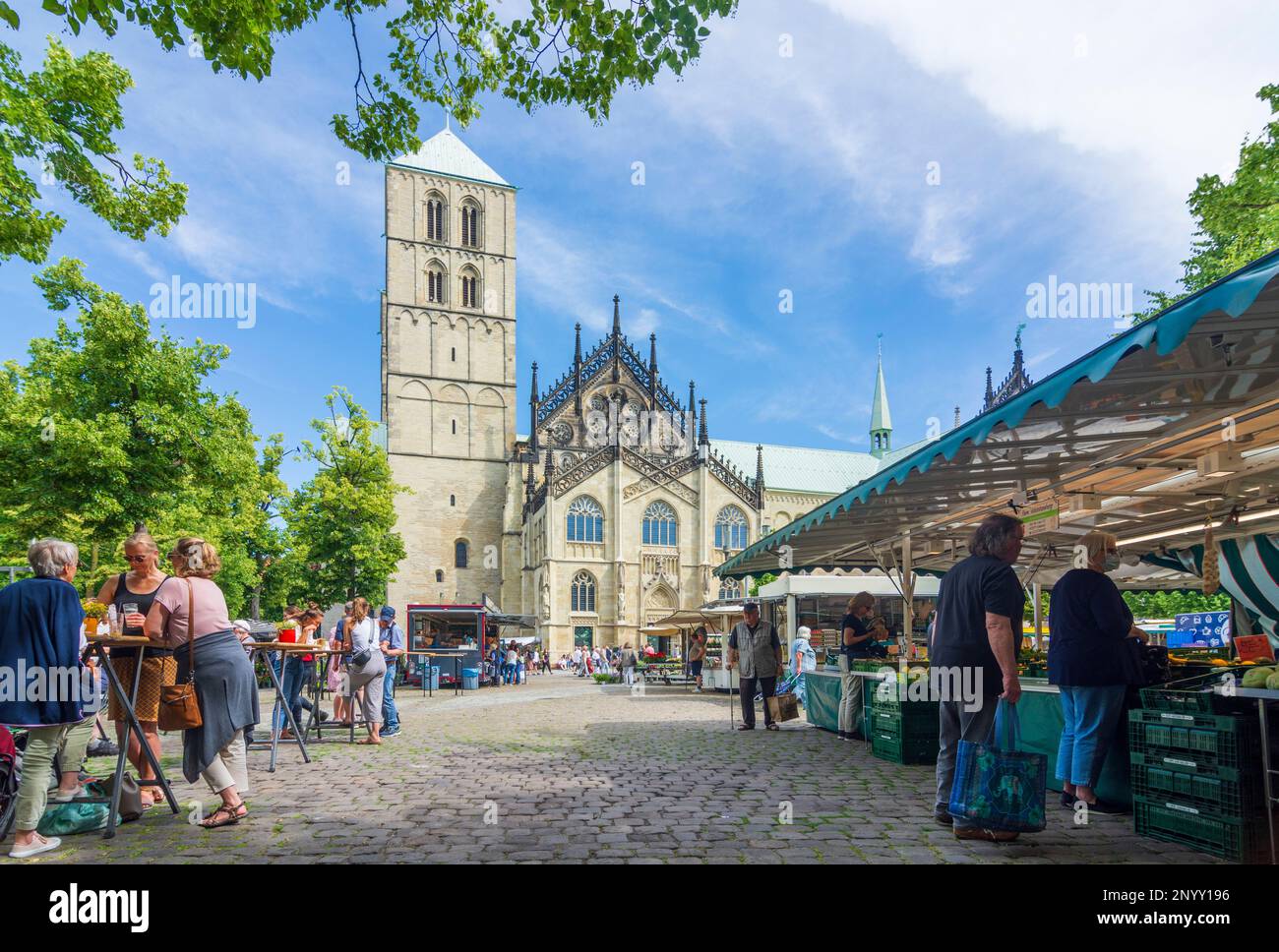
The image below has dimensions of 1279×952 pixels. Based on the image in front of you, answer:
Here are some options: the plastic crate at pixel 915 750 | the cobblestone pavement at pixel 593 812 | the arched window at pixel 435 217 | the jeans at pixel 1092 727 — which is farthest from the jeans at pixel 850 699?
the arched window at pixel 435 217

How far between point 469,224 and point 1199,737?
5402 cm

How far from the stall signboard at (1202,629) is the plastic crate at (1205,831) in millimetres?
11096

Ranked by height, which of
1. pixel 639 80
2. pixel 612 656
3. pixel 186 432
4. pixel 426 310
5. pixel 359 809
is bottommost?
pixel 612 656

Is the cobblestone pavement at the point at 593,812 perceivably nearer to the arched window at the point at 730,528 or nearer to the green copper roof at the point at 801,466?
the arched window at the point at 730,528

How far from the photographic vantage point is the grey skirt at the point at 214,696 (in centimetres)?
Answer: 513

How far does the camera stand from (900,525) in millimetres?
9547

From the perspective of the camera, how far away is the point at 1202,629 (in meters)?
15.3

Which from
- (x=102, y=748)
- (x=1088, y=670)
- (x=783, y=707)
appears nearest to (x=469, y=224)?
(x=783, y=707)

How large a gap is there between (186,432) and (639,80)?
1487cm

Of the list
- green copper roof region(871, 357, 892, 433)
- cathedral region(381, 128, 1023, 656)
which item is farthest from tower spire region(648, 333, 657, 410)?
green copper roof region(871, 357, 892, 433)

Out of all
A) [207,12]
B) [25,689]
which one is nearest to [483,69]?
[207,12]

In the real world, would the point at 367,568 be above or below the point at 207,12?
below
